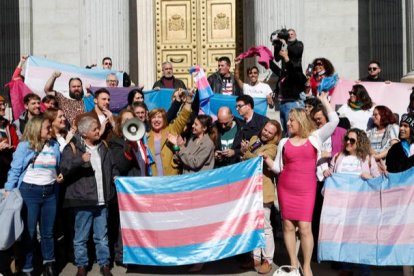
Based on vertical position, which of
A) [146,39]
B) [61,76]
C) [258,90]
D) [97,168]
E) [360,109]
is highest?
[146,39]

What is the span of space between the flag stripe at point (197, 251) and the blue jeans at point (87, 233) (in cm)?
29

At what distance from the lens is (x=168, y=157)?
9969mm

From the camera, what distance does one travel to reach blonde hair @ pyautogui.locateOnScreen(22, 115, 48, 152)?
9.19 m

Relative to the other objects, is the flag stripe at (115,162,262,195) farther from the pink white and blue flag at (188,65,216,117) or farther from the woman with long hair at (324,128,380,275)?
the pink white and blue flag at (188,65,216,117)

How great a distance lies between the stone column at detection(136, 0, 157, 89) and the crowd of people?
6845 millimetres

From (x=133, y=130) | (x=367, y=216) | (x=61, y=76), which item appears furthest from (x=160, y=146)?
(x=61, y=76)

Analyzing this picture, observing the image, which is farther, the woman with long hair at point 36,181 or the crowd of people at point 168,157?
the woman with long hair at point 36,181

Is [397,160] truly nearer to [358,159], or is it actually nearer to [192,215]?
[358,159]

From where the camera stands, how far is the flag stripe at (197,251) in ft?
30.7

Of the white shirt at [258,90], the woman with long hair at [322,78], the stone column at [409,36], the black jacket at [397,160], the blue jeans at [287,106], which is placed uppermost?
the stone column at [409,36]

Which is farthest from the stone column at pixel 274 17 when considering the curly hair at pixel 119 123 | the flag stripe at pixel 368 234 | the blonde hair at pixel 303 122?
the flag stripe at pixel 368 234

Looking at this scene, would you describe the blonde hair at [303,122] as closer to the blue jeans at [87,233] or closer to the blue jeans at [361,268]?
the blue jeans at [361,268]

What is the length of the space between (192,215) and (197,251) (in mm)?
435

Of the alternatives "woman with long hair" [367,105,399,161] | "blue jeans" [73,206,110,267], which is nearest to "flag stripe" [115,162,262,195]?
"blue jeans" [73,206,110,267]
